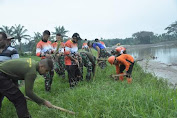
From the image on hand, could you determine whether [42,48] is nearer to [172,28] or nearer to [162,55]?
[162,55]

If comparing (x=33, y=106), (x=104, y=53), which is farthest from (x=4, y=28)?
(x=33, y=106)

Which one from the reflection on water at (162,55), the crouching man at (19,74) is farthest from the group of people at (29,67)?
the reflection on water at (162,55)

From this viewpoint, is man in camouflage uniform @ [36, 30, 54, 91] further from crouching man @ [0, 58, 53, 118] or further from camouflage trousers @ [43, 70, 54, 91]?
crouching man @ [0, 58, 53, 118]

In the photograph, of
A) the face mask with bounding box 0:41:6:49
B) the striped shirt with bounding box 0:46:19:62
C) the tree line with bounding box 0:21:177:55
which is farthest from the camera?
the tree line with bounding box 0:21:177:55

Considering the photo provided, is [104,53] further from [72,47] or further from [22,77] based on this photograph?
[22,77]

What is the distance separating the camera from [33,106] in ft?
12.3

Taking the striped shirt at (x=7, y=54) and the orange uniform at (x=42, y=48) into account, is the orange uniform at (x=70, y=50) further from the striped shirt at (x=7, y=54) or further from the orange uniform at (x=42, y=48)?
the striped shirt at (x=7, y=54)

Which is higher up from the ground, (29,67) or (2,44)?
(2,44)

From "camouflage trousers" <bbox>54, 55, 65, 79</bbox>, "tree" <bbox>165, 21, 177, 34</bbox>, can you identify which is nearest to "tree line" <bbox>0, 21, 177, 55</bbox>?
"tree" <bbox>165, 21, 177, 34</bbox>

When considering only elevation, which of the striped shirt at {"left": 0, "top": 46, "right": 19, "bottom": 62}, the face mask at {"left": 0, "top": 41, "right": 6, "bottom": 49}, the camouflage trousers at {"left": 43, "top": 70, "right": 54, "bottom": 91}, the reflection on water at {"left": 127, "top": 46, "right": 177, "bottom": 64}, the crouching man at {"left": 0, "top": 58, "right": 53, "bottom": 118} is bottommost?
the reflection on water at {"left": 127, "top": 46, "right": 177, "bottom": 64}

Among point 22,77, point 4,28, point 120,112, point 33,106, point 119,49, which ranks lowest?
point 33,106

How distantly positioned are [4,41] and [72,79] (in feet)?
6.73

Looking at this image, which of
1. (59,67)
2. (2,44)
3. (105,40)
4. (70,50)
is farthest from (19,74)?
(105,40)

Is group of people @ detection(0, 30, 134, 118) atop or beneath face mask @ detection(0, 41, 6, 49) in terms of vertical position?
beneath
